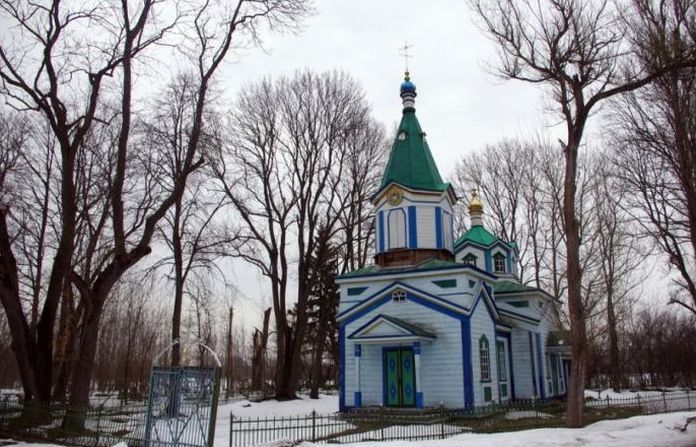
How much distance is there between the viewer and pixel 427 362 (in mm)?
20469

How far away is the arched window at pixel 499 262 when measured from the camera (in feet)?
98.0

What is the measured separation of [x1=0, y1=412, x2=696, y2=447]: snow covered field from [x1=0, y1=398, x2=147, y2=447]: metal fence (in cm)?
84

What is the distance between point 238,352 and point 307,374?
1459cm

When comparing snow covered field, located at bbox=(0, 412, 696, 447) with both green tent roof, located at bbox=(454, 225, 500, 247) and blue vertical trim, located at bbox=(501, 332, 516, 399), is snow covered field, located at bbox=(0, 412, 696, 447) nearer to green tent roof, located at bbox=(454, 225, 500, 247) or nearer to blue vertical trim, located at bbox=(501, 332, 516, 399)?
blue vertical trim, located at bbox=(501, 332, 516, 399)

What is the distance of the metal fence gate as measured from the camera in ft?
32.6

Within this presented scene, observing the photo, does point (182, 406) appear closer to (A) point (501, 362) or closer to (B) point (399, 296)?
(B) point (399, 296)

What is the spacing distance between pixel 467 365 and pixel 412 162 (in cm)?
887

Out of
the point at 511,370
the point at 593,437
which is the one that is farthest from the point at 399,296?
the point at 593,437

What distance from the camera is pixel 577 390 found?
14961 mm

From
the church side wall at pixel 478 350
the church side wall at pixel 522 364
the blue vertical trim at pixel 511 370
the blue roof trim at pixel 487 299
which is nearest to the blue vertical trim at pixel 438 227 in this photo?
the blue roof trim at pixel 487 299

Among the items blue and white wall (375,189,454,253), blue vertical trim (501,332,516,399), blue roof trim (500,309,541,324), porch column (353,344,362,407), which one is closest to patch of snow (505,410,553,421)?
blue vertical trim (501,332,516,399)

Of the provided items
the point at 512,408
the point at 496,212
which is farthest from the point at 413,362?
the point at 496,212

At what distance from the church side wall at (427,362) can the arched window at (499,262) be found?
1027 cm

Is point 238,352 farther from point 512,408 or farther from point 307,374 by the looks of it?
point 512,408
